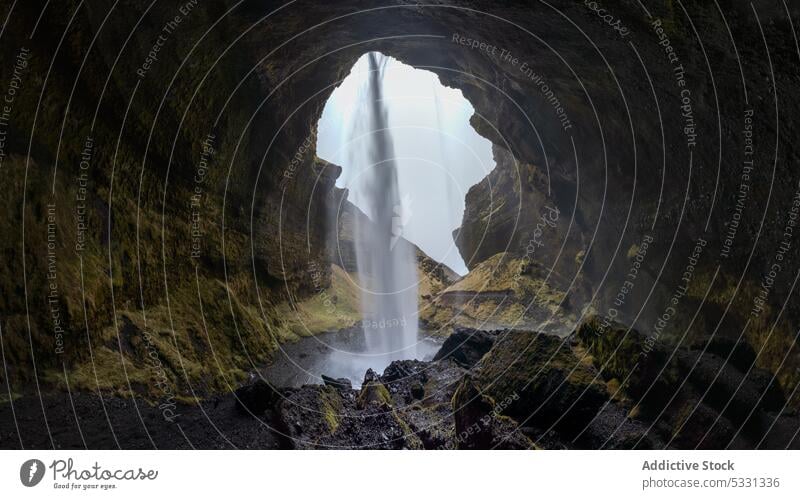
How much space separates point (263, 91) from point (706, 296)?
13948 millimetres

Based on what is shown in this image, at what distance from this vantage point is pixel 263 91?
14789 millimetres

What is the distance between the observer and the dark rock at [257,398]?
816 centimetres

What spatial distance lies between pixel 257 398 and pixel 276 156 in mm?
11215

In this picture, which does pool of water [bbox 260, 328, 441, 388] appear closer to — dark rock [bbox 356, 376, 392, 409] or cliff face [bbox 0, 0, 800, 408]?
cliff face [bbox 0, 0, 800, 408]

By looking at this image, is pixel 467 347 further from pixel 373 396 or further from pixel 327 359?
pixel 373 396

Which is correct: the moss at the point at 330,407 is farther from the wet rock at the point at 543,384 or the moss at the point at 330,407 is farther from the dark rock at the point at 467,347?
the dark rock at the point at 467,347

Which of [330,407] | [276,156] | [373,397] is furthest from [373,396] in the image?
[276,156]

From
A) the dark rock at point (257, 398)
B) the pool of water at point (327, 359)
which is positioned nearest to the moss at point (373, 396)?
the dark rock at point (257, 398)

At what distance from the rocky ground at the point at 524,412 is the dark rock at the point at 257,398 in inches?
0.9

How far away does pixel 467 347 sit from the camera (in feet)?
49.7

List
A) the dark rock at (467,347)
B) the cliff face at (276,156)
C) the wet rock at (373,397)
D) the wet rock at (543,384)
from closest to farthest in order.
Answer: the cliff face at (276,156), the wet rock at (543,384), the wet rock at (373,397), the dark rock at (467,347)

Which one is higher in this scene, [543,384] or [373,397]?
[543,384]

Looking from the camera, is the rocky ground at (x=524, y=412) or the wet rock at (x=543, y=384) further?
the wet rock at (x=543, y=384)

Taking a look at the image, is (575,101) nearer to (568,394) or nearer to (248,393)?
(568,394)
